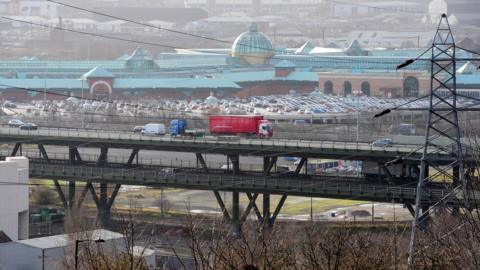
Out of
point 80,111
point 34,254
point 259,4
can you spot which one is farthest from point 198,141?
point 259,4

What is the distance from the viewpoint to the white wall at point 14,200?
65.4 ft

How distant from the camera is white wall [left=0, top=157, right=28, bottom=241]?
19.9m

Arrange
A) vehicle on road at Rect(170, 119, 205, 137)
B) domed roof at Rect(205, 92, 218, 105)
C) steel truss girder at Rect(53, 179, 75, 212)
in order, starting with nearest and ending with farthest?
steel truss girder at Rect(53, 179, 75, 212), vehicle on road at Rect(170, 119, 205, 137), domed roof at Rect(205, 92, 218, 105)

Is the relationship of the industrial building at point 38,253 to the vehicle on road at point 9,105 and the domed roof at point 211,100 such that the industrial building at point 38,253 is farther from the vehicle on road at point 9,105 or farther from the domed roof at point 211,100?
the domed roof at point 211,100

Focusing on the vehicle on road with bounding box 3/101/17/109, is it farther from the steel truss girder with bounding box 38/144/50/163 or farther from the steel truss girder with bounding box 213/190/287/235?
the steel truss girder with bounding box 213/190/287/235

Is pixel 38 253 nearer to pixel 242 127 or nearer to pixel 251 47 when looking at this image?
pixel 242 127

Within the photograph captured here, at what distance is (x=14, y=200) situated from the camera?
2023 centimetres

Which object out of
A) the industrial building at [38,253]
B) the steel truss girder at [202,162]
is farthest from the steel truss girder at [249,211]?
the industrial building at [38,253]

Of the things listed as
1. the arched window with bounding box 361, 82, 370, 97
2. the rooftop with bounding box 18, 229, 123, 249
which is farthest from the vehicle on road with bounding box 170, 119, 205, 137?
the arched window with bounding box 361, 82, 370, 97

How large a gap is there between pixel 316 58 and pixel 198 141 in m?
Result: 38.0

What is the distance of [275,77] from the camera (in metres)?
58.0

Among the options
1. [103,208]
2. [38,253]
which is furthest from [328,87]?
[38,253]

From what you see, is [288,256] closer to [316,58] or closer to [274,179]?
[274,179]

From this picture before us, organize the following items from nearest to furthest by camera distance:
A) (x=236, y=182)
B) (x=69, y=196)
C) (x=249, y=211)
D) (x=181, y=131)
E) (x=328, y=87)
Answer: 1. (x=249, y=211)
2. (x=236, y=182)
3. (x=69, y=196)
4. (x=181, y=131)
5. (x=328, y=87)
